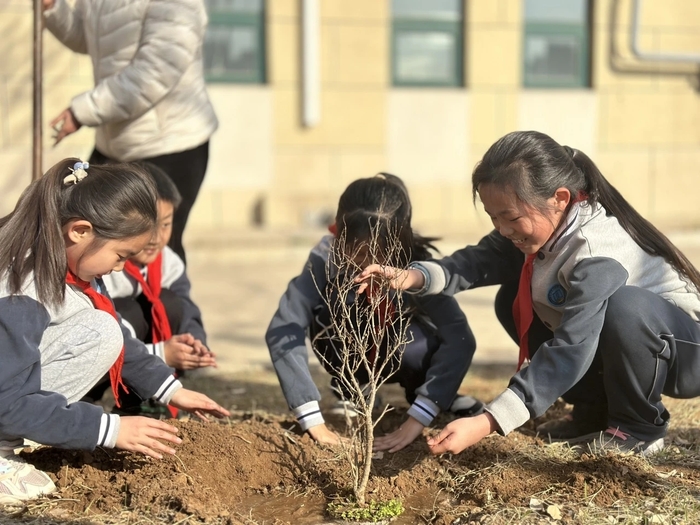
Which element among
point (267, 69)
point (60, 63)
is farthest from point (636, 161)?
point (60, 63)

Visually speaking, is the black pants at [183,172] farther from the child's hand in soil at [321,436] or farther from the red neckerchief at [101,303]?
the child's hand in soil at [321,436]

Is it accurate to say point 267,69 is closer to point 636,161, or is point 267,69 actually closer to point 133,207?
point 636,161

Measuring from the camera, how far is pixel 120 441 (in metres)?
2.73

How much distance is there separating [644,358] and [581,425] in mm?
514

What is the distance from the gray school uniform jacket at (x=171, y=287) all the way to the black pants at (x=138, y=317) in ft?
0.10

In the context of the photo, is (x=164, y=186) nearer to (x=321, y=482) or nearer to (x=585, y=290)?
(x=321, y=482)

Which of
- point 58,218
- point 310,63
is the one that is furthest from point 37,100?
point 310,63

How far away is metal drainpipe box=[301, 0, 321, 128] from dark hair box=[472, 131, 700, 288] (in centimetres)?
620

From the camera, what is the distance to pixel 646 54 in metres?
9.77

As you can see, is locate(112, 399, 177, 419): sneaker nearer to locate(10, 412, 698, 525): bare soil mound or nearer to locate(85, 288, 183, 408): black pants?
locate(85, 288, 183, 408): black pants

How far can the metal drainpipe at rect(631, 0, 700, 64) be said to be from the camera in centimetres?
960

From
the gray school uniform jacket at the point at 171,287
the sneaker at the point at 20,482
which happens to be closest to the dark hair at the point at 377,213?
the gray school uniform jacket at the point at 171,287

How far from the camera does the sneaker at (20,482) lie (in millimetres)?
2783

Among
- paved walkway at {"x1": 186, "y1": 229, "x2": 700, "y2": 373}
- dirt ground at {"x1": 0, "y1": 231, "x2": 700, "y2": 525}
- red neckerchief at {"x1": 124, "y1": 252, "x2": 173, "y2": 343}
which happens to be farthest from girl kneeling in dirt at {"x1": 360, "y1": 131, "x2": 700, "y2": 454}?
paved walkway at {"x1": 186, "y1": 229, "x2": 700, "y2": 373}
